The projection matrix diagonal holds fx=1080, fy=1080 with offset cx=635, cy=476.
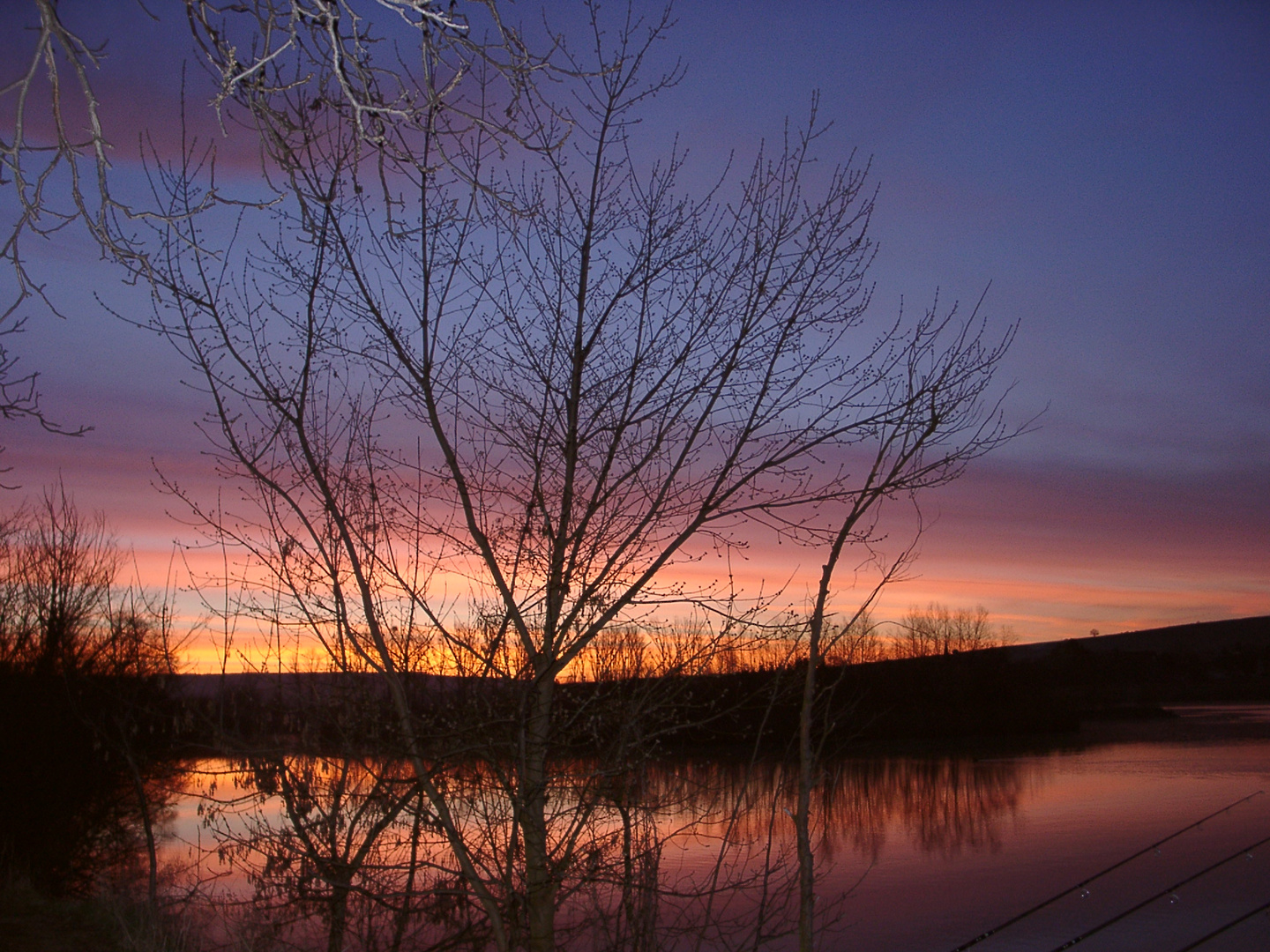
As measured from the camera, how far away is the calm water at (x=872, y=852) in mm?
6480

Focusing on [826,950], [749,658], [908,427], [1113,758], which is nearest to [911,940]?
[826,950]

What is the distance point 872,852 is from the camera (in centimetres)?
2011

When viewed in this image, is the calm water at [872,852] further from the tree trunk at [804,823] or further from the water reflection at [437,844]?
the tree trunk at [804,823]

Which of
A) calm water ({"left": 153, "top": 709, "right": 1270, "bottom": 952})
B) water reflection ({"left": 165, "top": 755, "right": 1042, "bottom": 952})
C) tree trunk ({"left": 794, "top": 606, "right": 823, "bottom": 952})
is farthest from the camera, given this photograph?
calm water ({"left": 153, "top": 709, "right": 1270, "bottom": 952})

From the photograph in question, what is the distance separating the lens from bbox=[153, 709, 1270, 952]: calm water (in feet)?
21.3

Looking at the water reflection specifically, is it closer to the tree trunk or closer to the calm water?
the calm water

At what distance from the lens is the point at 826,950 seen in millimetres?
13664

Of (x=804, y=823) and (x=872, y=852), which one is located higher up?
(x=804, y=823)

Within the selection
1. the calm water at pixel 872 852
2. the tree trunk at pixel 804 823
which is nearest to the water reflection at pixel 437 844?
the calm water at pixel 872 852

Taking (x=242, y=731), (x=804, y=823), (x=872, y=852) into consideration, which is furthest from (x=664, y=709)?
(x=872, y=852)

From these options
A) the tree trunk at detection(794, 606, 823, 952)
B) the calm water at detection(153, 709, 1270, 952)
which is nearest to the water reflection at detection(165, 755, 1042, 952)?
the calm water at detection(153, 709, 1270, 952)

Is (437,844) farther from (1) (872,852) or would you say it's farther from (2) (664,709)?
(1) (872,852)

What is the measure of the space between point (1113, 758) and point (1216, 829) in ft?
47.1

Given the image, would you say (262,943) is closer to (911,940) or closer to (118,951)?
(118,951)
